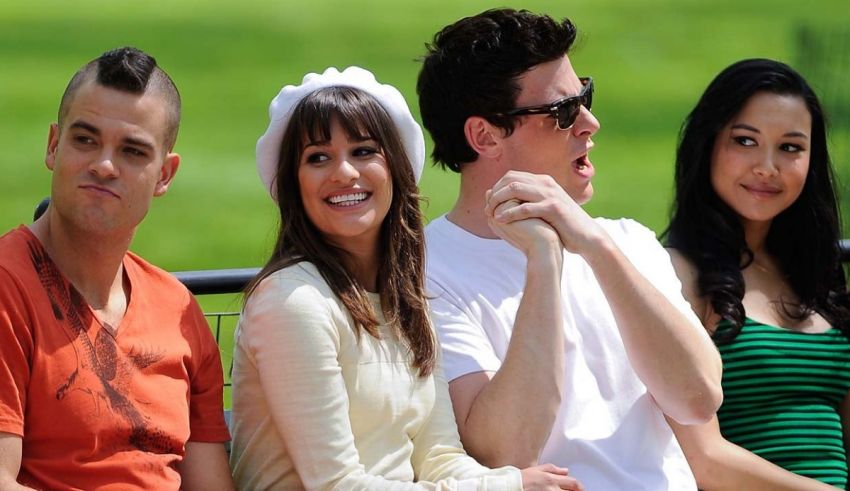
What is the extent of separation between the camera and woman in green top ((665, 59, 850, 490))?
11.7 feet

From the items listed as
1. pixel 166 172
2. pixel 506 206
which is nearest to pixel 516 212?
pixel 506 206

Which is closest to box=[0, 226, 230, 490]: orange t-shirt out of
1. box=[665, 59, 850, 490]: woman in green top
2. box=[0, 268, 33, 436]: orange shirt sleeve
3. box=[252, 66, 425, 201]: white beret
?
box=[0, 268, 33, 436]: orange shirt sleeve

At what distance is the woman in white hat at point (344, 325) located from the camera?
2.66 meters

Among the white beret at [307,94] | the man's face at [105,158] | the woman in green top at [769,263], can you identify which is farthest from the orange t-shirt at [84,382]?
the woman in green top at [769,263]

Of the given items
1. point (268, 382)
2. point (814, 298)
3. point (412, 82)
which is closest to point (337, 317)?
point (268, 382)

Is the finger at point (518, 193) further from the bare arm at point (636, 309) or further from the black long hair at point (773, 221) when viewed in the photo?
the black long hair at point (773, 221)

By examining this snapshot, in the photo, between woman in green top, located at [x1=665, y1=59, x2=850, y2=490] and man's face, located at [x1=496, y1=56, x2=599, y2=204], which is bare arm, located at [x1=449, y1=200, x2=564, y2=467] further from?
woman in green top, located at [x1=665, y1=59, x2=850, y2=490]

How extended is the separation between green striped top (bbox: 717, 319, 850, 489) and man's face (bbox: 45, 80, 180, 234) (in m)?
1.59

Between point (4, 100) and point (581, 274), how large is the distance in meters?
8.93

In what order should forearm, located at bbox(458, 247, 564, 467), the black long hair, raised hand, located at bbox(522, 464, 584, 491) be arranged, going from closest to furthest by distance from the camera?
raised hand, located at bbox(522, 464, 584, 491) < forearm, located at bbox(458, 247, 564, 467) < the black long hair

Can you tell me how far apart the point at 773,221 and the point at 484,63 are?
1.08 meters

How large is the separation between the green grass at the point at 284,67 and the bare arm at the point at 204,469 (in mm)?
6511

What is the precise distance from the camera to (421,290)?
2998 millimetres

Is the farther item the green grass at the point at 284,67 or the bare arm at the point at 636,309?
the green grass at the point at 284,67
